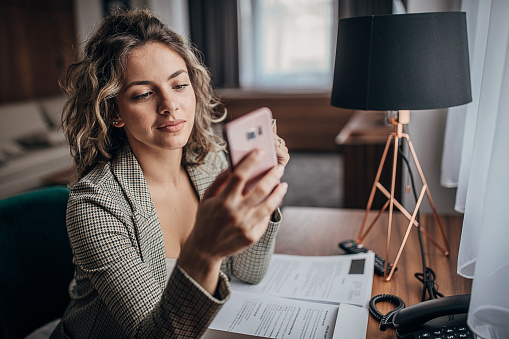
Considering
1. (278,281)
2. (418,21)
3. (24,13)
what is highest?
(24,13)

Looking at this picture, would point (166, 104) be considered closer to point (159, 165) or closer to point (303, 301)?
point (159, 165)

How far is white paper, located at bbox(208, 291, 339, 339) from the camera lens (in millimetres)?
850

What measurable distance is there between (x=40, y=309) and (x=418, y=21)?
3.89ft

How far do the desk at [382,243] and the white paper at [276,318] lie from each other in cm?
9

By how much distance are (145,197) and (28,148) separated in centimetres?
362

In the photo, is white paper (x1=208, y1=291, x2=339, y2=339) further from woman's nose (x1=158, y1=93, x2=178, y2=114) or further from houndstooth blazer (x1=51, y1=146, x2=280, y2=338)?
woman's nose (x1=158, y1=93, x2=178, y2=114)

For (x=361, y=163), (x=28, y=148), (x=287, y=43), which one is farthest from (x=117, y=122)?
(x=287, y=43)

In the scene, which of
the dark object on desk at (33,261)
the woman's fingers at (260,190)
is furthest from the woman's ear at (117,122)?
the woman's fingers at (260,190)

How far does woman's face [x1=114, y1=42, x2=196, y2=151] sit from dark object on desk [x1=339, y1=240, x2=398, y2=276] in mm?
555

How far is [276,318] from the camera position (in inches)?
35.4

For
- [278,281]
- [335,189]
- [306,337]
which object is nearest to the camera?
[306,337]

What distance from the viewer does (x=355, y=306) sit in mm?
914

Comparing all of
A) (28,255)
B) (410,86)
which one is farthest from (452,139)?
(28,255)

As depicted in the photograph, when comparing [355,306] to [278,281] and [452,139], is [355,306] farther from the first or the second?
[452,139]
